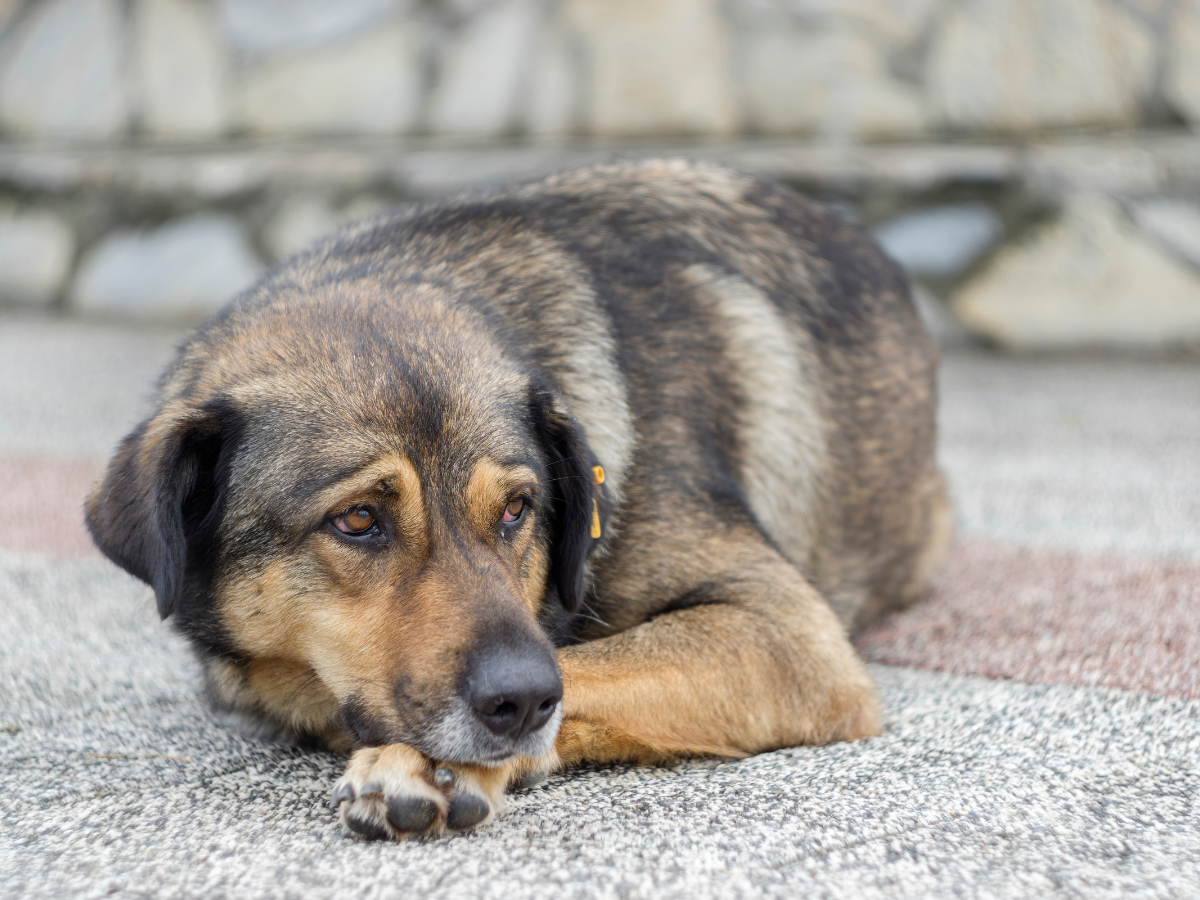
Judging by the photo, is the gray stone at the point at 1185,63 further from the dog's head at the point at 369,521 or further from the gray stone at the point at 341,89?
the dog's head at the point at 369,521

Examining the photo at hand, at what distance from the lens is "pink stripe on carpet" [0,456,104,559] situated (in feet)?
15.8

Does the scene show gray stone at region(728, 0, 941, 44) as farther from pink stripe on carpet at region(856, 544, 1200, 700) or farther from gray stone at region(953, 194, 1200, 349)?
pink stripe on carpet at region(856, 544, 1200, 700)

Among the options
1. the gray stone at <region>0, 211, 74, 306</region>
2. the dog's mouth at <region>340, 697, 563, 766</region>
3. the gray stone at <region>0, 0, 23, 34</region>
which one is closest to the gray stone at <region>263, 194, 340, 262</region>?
the gray stone at <region>0, 211, 74, 306</region>

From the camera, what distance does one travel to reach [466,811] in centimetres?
242

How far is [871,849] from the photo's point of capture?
2311mm

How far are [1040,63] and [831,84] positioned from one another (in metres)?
1.53

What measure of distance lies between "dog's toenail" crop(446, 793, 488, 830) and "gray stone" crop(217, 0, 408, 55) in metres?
7.91

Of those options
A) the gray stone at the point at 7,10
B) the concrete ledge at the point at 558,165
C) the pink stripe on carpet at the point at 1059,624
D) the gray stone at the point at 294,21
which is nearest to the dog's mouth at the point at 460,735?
the pink stripe on carpet at the point at 1059,624

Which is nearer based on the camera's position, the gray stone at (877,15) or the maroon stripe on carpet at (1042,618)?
the maroon stripe on carpet at (1042,618)

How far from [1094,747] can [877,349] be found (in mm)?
1641

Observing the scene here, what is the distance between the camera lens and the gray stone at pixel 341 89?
897 cm

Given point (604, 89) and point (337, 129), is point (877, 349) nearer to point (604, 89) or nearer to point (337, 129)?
point (604, 89)

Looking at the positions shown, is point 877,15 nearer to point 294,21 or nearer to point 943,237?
point 943,237

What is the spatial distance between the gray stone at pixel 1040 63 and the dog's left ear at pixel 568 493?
21.2 feet
